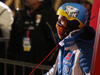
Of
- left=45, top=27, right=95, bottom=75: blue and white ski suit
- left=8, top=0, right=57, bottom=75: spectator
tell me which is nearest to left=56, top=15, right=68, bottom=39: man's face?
left=45, top=27, right=95, bottom=75: blue and white ski suit

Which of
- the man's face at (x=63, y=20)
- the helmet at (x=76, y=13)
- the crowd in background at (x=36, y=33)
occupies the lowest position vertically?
the crowd in background at (x=36, y=33)

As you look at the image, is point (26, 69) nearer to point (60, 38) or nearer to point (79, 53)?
point (60, 38)

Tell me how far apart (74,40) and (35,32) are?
5.33 ft

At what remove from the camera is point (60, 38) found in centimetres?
179

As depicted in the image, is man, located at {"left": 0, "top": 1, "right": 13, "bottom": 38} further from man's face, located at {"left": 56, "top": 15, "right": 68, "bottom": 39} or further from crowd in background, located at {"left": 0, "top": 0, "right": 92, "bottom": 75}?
man's face, located at {"left": 56, "top": 15, "right": 68, "bottom": 39}

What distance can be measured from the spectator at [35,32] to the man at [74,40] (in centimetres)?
139

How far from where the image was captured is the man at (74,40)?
5.09 ft

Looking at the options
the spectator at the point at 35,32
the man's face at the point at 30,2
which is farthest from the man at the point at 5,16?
the man's face at the point at 30,2

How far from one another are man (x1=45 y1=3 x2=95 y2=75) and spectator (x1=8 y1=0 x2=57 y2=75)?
1.39m

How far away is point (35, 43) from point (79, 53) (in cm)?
171

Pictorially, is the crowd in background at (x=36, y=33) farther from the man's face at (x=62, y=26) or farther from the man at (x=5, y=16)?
the man's face at (x=62, y=26)

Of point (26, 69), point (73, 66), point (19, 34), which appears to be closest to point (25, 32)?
point (19, 34)

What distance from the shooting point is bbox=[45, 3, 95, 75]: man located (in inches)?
61.1

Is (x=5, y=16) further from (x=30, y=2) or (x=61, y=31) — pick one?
(x=61, y=31)
